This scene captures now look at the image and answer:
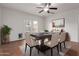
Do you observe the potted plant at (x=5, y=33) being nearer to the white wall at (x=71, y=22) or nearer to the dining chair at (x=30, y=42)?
the dining chair at (x=30, y=42)

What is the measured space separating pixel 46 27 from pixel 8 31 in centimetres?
75

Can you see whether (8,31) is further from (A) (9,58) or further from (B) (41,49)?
(B) (41,49)

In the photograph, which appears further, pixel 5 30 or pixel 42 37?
pixel 42 37

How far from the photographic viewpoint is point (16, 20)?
1.72 metres

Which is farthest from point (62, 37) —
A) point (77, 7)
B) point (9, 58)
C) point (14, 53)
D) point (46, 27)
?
point (9, 58)

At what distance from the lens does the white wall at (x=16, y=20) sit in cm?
163

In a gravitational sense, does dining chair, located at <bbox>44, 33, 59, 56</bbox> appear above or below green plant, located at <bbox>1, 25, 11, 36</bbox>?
below

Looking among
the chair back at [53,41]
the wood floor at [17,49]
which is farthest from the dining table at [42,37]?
the wood floor at [17,49]

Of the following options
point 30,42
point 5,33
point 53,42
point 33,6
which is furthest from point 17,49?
point 33,6

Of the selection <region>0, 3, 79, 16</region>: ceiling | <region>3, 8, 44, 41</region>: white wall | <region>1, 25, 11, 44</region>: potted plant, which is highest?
<region>0, 3, 79, 16</region>: ceiling

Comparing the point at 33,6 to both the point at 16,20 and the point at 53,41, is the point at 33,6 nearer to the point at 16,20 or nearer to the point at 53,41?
the point at 16,20

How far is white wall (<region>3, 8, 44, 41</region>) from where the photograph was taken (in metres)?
1.63

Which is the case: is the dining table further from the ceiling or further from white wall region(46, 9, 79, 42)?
the ceiling

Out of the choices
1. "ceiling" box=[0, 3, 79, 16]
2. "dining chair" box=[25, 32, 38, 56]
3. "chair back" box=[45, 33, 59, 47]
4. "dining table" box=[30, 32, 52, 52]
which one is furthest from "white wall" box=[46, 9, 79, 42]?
"dining chair" box=[25, 32, 38, 56]
